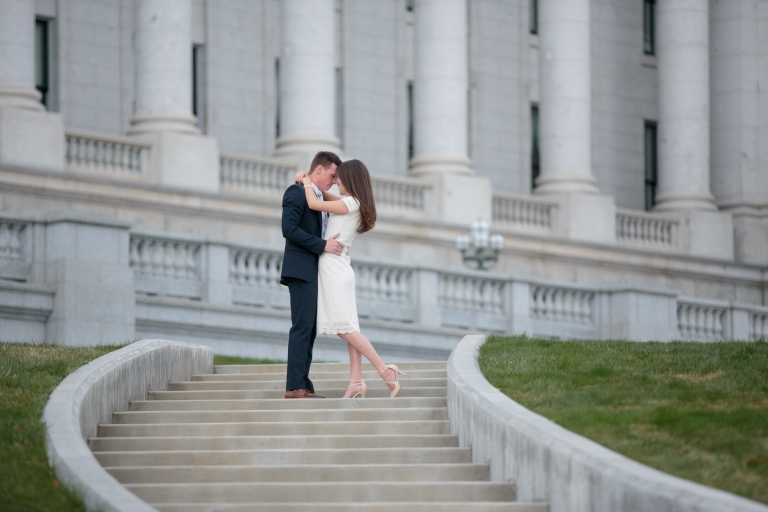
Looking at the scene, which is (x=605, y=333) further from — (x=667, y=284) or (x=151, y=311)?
(x=667, y=284)

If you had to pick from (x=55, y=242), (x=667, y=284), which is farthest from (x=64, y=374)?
(x=667, y=284)

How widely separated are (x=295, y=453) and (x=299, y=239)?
2233 mm

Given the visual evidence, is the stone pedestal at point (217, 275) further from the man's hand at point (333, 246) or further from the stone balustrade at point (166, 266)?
the man's hand at point (333, 246)

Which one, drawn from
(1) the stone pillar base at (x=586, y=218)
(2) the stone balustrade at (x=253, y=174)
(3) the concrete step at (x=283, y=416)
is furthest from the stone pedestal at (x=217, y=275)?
(1) the stone pillar base at (x=586, y=218)

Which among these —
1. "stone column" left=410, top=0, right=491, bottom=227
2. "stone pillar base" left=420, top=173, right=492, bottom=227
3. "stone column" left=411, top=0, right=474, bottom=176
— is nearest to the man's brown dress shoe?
"stone pillar base" left=420, top=173, right=492, bottom=227

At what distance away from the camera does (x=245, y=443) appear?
1283 centimetres

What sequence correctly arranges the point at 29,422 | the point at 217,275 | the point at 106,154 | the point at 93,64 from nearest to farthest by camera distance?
1. the point at 29,422
2. the point at 217,275
3. the point at 106,154
4. the point at 93,64

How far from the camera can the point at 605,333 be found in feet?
97.2

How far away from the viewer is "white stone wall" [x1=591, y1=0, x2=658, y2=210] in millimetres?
47250

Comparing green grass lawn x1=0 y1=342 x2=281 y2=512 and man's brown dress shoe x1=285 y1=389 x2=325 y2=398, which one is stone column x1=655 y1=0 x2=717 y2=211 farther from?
man's brown dress shoe x1=285 y1=389 x2=325 y2=398

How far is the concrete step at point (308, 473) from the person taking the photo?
11898mm

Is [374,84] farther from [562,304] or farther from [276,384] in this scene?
[276,384]

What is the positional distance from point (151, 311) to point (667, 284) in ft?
65.1

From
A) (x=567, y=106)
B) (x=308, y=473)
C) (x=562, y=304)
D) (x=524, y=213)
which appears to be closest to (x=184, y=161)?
(x=562, y=304)
